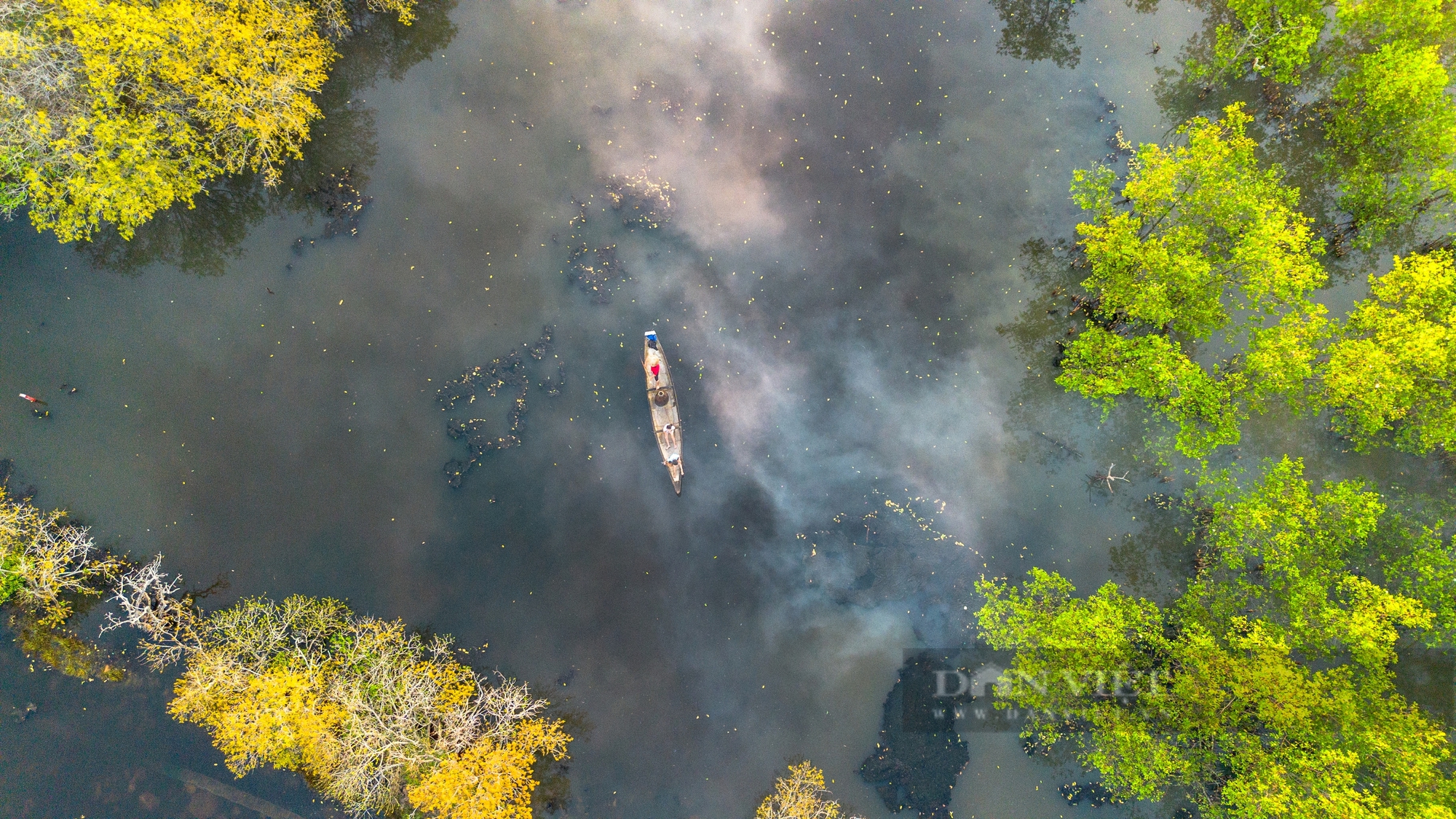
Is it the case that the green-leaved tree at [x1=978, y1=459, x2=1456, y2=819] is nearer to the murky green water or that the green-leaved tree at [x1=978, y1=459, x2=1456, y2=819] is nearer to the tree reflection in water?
the murky green water

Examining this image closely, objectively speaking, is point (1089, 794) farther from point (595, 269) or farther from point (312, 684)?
point (312, 684)

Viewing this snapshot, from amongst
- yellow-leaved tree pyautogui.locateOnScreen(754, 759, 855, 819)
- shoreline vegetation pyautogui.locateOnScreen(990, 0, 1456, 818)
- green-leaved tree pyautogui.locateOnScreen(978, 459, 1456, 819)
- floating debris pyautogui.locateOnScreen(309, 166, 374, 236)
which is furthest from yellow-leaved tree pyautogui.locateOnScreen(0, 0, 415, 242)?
green-leaved tree pyautogui.locateOnScreen(978, 459, 1456, 819)

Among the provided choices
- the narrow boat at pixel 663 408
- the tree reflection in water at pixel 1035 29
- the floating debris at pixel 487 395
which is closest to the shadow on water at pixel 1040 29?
the tree reflection in water at pixel 1035 29

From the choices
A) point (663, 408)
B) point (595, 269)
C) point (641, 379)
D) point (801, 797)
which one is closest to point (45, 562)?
point (641, 379)

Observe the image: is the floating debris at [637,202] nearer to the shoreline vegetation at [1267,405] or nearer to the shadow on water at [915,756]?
the shoreline vegetation at [1267,405]

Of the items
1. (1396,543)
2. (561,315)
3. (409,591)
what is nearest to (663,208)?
(561,315)

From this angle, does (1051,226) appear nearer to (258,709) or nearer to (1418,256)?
(1418,256)

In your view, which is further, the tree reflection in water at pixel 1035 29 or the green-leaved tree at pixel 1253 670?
the tree reflection in water at pixel 1035 29
